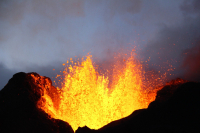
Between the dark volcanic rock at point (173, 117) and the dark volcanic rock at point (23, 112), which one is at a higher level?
the dark volcanic rock at point (23, 112)

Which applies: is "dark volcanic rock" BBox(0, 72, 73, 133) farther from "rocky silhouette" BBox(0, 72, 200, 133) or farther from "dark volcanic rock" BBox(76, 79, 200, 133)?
"dark volcanic rock" BBox(76, 79, 200, 133)

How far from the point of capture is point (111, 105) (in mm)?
20547

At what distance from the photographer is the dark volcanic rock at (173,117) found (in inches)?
373

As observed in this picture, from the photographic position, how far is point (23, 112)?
11570 mm

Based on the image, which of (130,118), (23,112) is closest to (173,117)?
(130,118)

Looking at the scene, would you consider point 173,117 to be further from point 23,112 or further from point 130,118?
point 23,112

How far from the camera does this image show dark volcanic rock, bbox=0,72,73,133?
10.8m

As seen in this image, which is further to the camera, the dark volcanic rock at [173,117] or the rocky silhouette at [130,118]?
the rocky silhouette at [130,118]

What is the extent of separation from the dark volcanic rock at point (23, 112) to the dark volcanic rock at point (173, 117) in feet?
9.60

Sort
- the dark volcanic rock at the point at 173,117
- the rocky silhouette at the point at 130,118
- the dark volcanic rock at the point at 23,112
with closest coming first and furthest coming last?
the dark volcanic rock at the point at 173,117
the rocky silhouette at the point at 130,118
the dark volcanic rock at the point at 23,112

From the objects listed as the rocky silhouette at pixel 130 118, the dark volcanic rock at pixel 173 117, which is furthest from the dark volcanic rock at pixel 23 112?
the dark volcanic rock at pixel 173 117

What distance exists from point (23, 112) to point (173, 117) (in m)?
11.7

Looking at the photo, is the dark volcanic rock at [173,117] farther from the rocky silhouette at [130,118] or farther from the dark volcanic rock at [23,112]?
the dark volcanic rock at [23,112]

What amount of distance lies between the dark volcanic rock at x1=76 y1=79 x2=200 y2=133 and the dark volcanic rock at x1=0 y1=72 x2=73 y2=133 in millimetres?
2926
